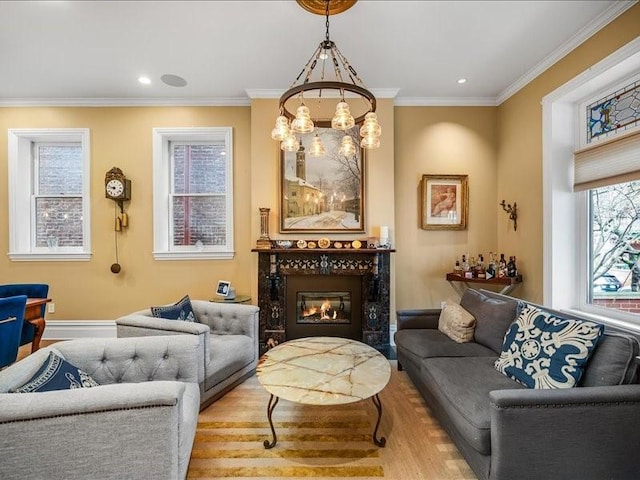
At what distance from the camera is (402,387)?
2646 millimetres

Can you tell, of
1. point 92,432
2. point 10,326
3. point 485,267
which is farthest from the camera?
point 485,267

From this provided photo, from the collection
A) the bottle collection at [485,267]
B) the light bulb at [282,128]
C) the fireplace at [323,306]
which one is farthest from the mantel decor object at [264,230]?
the bottle collection at [485,267]

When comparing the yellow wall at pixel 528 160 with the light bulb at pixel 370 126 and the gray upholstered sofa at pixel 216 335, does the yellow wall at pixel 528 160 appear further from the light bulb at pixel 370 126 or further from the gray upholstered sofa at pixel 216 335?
the gray upholstered sofa at pixel 216 335

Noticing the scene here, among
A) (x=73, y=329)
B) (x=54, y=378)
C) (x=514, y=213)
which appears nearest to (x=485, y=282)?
(x=514, y=213)

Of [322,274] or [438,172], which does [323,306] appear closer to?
[322,274]

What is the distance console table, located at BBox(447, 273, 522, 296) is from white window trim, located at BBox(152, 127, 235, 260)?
9.25ft

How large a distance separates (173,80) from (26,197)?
255 cm

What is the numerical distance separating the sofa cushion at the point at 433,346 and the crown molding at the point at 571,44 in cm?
276

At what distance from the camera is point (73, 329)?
377cm

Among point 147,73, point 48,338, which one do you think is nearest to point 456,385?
point 147,73

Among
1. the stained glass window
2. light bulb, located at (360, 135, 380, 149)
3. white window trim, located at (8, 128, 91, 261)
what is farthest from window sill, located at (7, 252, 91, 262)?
the stained glass window

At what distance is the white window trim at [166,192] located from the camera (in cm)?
379

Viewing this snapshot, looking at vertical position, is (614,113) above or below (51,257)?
above

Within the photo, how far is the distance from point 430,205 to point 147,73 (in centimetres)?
360
